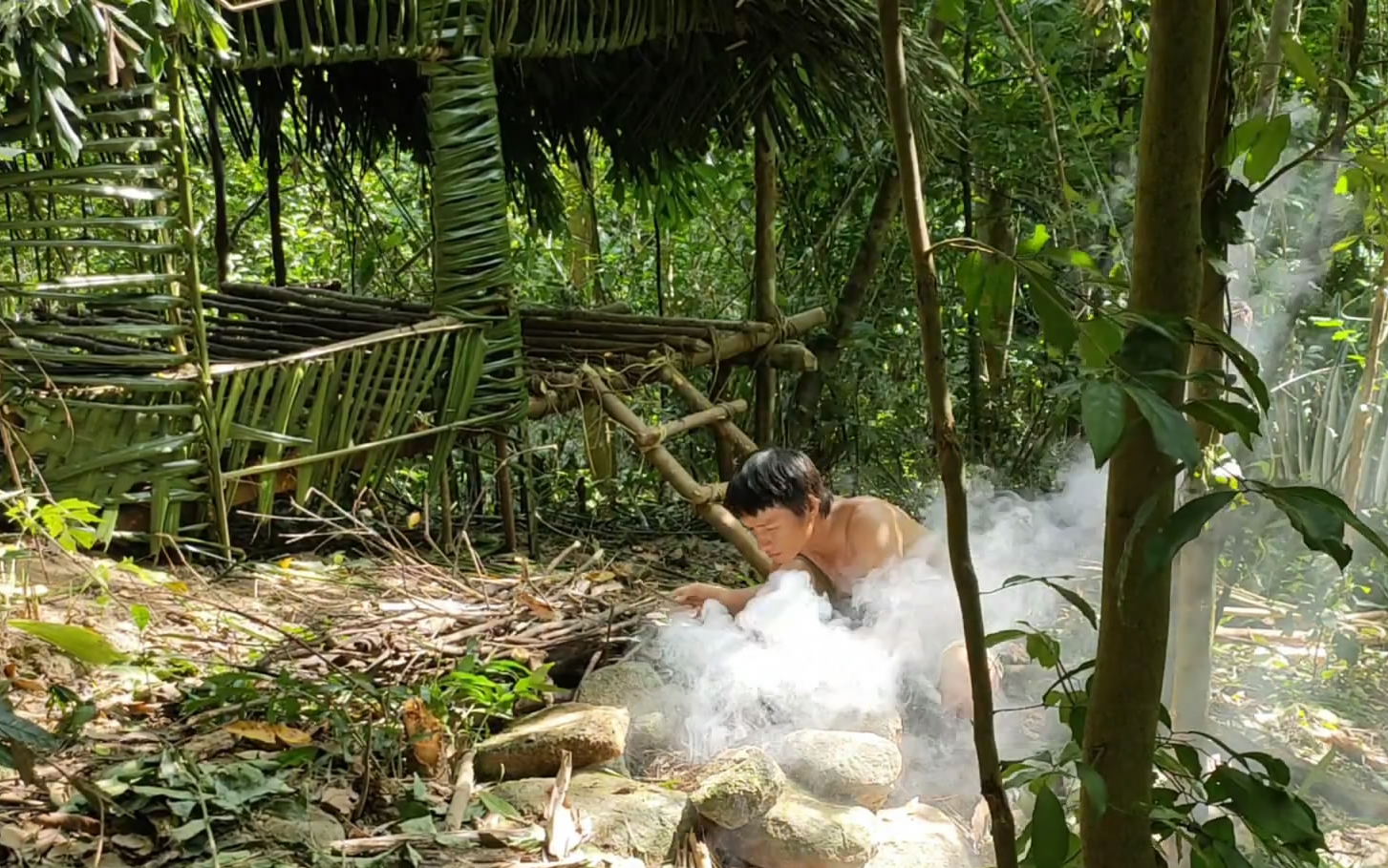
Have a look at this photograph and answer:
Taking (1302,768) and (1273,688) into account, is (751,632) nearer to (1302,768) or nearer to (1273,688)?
(1302,768)

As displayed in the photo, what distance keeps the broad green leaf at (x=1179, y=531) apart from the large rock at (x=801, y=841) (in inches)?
65.1

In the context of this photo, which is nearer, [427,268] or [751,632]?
[751,632]

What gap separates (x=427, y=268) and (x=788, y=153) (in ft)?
9.51

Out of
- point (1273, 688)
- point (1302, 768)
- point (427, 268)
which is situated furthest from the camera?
point (427, 268)

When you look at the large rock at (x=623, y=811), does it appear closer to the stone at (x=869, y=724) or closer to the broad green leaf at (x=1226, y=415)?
the stone at (x=869, y=724)

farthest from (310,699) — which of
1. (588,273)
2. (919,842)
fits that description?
(588,273)

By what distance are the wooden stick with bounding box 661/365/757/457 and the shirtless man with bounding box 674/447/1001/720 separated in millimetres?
1202

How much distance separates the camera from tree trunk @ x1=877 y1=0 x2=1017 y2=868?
0.85 metres

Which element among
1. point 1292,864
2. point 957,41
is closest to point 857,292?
point 957,41

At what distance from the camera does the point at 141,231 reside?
321 centimetres

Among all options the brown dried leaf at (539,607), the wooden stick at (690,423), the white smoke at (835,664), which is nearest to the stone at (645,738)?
the white smoke at (835,664)

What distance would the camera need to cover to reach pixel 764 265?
549 centimetres

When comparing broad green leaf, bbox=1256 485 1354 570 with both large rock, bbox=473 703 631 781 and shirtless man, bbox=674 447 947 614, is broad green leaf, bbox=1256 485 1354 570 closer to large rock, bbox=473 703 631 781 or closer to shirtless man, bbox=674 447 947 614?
large rock, bbox=473 703 631 781

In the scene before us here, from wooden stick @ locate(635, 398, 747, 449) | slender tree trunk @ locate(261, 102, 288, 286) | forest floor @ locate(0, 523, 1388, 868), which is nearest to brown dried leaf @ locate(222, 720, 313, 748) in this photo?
forest floor @ locate(0, 523, 1388, 868)
